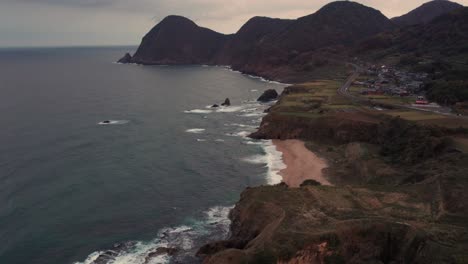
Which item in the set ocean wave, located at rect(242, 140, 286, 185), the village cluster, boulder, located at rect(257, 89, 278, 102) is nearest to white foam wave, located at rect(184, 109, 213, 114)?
boulder, located at rect(257, 89, 278, 102)

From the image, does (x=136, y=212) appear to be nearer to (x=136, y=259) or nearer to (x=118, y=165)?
(x=136, y=259)

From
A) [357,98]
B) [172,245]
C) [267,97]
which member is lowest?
[172,245]

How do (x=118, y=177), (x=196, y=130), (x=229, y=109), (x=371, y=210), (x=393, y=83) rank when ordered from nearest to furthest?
(x=371, y=210)
(x=118, y=177)
(x=196, y=130)
(x=229, y=109)
(x=393, y=83)

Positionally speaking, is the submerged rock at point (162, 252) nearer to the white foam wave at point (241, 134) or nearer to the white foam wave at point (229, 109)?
the white foam wave at point (241, 134)

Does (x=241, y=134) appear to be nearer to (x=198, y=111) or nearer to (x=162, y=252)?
(x=198, y=111)

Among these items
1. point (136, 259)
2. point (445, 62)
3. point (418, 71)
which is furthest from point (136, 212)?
point (445, 62)

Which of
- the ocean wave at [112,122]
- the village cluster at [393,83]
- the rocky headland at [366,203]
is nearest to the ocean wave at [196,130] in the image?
the ocean wave at [112,122]

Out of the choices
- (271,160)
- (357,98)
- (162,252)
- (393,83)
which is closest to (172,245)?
(162,252)
